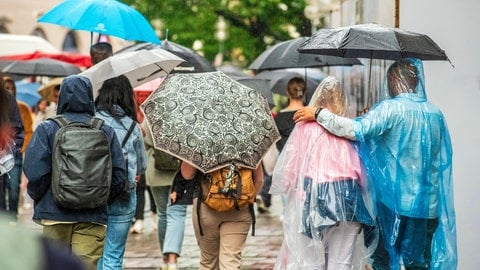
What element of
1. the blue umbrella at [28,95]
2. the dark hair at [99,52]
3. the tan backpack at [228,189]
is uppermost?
the dark hair at [99,52]

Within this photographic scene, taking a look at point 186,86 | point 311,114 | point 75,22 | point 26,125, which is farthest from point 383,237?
point 26,125

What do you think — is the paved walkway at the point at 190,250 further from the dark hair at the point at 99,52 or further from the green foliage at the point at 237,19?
the green foliage at the point at 237,19

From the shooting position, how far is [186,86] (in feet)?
23.9

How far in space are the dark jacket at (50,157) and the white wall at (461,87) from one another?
3310 millimetres

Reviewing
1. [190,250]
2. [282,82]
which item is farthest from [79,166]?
Result: [282,82]

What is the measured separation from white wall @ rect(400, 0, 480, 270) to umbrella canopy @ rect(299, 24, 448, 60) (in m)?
0.94

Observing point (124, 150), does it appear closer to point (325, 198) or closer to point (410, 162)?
point (325, 198)

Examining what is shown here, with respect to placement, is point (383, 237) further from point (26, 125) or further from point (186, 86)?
point (26, 125)

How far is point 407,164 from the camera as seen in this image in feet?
24.4

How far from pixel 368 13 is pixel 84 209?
5802 millimetres

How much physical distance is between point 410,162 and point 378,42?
0.96 m

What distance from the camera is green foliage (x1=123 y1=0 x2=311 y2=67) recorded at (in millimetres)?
21750

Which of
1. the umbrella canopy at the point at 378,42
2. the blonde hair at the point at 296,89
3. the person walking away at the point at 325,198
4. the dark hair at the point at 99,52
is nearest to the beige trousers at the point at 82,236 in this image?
the person walking away at the point at 325,198

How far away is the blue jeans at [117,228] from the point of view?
25.1ft
